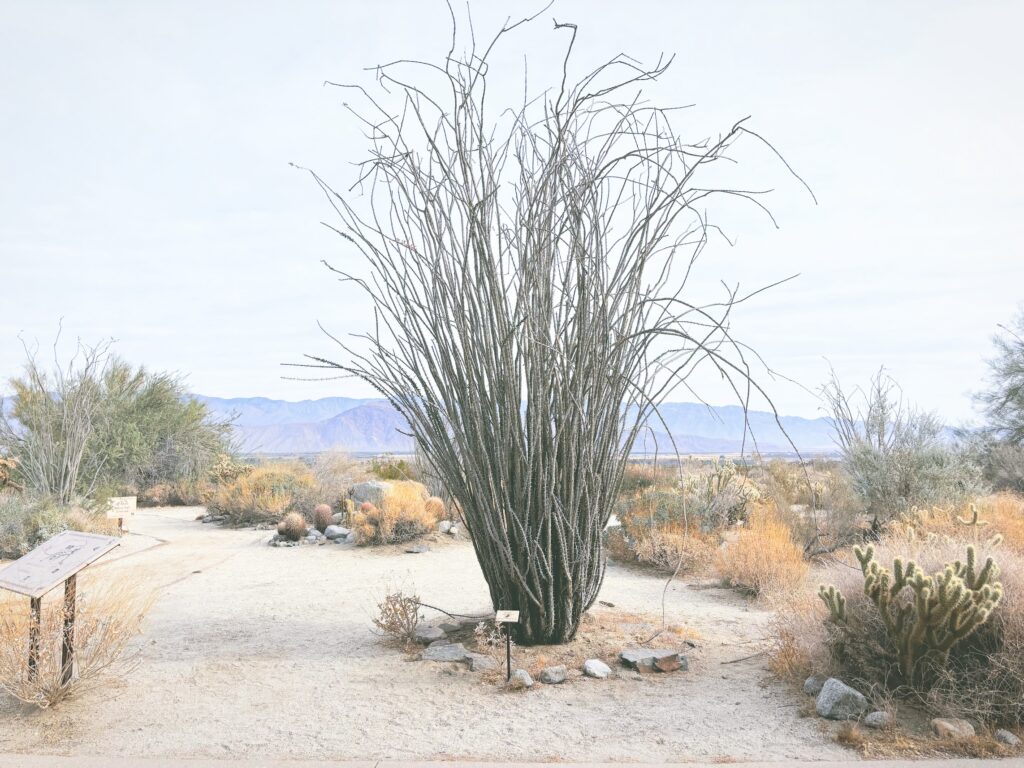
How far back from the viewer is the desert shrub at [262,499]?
15430 millimetres

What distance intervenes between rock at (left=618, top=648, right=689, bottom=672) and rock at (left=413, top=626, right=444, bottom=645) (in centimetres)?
148

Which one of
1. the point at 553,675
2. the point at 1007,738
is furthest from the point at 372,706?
the point at 1007,738

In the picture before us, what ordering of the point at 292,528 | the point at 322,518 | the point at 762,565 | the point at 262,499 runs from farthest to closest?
1. the point at 262,499
2. the point at 322,518
3. the point at 292,528
4. the point at 762,565

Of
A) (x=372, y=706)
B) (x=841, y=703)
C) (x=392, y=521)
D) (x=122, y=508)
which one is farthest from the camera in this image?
(x=122, y=508)

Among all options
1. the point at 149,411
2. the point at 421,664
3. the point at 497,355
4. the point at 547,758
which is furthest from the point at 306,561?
the point at 149,411

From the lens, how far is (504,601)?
19.6ft

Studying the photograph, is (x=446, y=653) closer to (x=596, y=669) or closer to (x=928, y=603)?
(x=596, y=669)

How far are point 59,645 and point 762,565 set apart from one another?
641 cm

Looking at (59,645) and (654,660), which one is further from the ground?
(59,645)

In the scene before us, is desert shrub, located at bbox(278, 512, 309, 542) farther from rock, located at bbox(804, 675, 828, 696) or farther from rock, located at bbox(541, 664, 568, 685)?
rock, located at bbox(804, 675, 828, 696)

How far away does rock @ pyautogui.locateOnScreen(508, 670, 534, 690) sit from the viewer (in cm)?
513

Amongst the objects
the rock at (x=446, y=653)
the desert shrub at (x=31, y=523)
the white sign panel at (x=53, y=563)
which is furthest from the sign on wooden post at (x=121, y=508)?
the rock at (x=446, y=653)

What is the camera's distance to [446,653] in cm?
581

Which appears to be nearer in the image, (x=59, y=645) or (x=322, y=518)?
(x=59, y=645)
